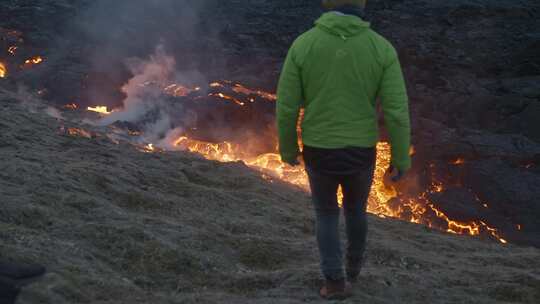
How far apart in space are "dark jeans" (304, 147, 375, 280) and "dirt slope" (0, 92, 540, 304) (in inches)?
12.6

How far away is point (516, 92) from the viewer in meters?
12.2

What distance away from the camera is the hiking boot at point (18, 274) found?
410 cm

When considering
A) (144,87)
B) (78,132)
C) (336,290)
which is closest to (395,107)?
(336,290)

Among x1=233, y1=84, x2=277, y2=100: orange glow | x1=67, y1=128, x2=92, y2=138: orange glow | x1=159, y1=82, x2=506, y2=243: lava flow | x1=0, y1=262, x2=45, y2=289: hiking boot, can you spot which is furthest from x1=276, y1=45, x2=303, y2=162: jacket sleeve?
x1=233, y1=84, x2=277, y2=100: orange glow

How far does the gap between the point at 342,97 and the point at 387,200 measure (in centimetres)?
644

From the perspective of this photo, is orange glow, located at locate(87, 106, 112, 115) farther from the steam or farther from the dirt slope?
the dirt slope

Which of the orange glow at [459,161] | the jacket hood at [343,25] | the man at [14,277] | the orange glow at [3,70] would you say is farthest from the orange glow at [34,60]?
the jacket hood at [343,25]

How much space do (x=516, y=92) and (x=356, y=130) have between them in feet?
27.7

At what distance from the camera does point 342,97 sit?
445 centimetres

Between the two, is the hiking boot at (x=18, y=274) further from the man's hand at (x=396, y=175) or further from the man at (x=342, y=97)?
the man's hand at (x=396, y=175)

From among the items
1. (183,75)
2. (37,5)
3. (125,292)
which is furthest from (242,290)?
(37,5)

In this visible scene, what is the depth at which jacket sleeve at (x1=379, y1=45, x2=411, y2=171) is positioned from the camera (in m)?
4.43

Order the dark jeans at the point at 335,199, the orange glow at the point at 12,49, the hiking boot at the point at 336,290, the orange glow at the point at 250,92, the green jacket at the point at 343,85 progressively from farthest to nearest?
the orange glow at the point at 12,49, the orange glow at the point at 250,92, the hiking boot at the point at 336,290, the dark jeans at the point at 335,199, the green jacket at the point at 343,85

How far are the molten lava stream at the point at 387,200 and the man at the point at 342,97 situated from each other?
5.35 m
